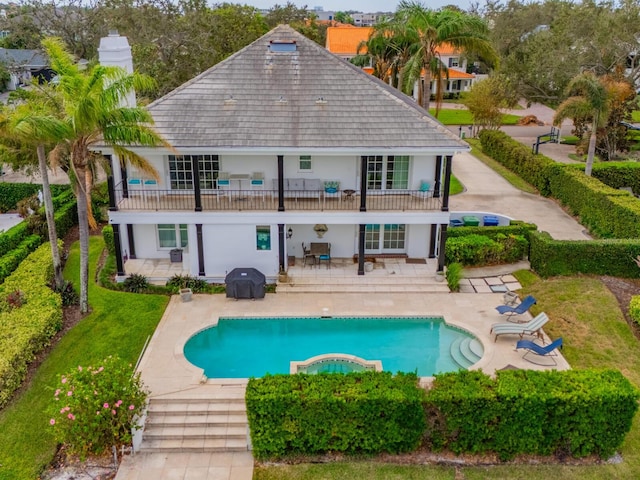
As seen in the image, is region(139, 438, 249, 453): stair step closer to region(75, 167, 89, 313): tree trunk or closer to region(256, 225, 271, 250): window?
region(75, 167, 89, 313): tree trunk

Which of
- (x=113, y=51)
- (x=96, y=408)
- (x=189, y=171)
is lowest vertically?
(x=96, y=408)

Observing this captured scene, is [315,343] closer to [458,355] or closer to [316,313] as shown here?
[316,313]

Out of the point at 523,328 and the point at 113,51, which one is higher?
the point at 113,51

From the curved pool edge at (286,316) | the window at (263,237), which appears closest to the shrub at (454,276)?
the curved pool edge at (286,316)

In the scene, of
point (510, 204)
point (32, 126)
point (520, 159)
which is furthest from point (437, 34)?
point (32, 126)

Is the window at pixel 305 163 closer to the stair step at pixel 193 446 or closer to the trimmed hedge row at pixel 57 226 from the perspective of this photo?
the trimmed hedge row at pixel 57 226

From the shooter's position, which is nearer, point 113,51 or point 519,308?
point 519,308
